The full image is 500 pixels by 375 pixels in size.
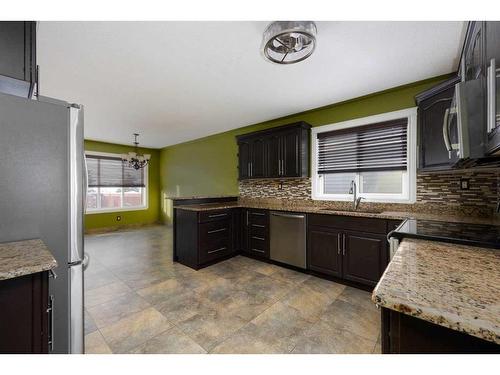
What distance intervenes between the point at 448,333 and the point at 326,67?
239 cm

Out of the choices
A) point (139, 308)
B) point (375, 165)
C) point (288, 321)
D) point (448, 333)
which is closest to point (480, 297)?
point (448, 333)

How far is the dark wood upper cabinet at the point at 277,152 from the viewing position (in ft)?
11.3

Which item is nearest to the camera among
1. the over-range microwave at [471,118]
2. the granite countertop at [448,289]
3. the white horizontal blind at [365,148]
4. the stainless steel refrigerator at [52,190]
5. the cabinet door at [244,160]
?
the granite countertop at [448,289]

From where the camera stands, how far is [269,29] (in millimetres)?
1639

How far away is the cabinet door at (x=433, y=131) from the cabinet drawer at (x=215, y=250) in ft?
8.88

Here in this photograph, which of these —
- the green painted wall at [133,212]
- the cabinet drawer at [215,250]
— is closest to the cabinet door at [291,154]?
the cabinet drawer at [215,250]

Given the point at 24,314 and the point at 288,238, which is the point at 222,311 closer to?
the point at 288,238

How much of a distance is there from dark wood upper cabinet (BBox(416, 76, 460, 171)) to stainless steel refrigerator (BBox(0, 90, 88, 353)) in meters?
2.84

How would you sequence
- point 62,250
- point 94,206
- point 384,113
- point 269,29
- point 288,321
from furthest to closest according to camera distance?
point 94,206
point 384,113
point 288,321
point 269,29
point 62,250

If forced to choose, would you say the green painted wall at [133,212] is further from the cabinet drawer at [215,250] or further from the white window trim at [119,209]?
the cabinet drawer at [215,250]

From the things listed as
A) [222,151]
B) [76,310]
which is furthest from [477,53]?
[222,151]

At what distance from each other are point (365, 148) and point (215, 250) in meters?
2.63

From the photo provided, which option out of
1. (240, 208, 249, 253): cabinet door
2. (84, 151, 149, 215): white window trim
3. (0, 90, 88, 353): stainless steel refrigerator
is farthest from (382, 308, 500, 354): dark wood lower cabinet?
(84, 151, 149, 215): white window trim
